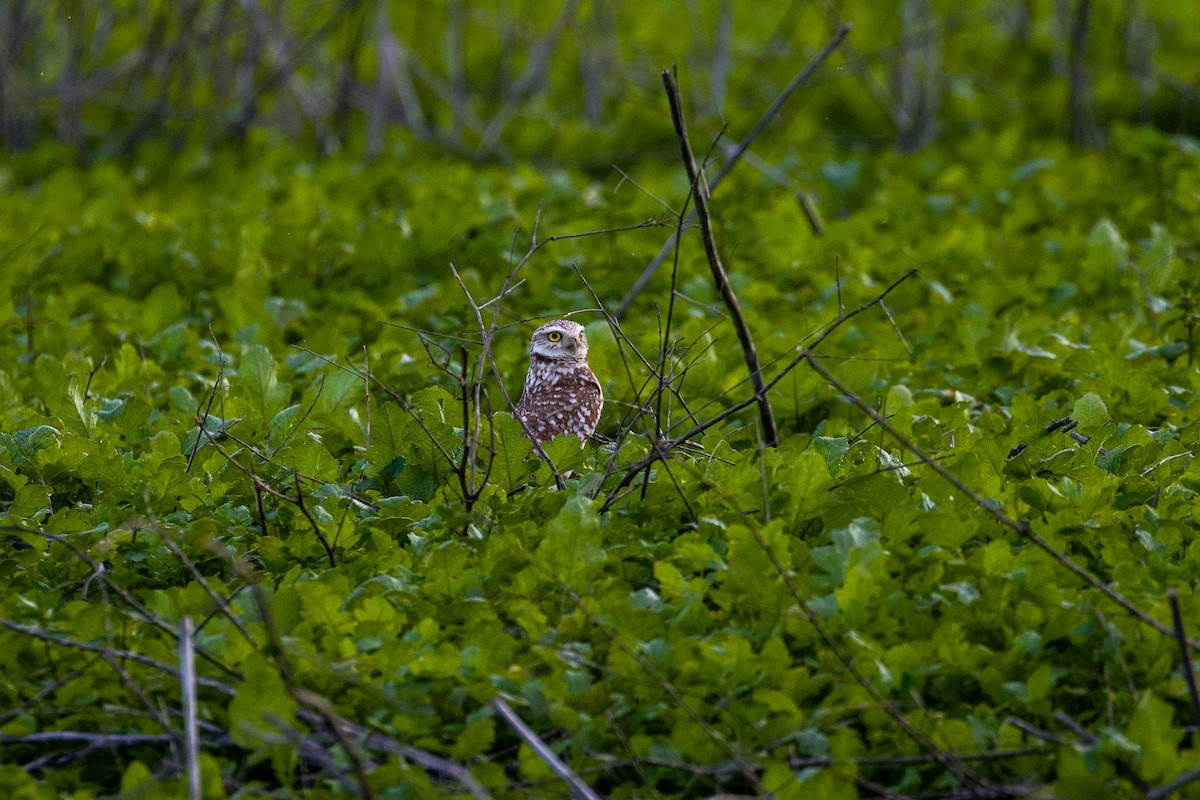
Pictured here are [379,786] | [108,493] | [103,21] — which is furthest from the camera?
[103,21]

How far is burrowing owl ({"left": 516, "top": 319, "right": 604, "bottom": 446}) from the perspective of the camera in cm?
445

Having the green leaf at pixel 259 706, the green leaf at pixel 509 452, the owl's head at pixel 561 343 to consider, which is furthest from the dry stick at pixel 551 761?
the owl's head at pixel 561 343

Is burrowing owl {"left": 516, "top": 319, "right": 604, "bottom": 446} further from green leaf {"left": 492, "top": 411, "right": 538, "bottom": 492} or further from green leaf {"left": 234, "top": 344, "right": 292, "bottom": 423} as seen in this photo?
green leaf {"left": 234, "top": 344, "right": 292, "bottom": 423}

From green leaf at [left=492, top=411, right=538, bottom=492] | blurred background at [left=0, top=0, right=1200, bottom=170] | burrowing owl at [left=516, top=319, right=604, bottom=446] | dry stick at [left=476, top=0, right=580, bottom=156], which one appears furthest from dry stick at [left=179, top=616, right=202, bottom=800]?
dry stick at [left=476, top=0, right=580, bottom=156]

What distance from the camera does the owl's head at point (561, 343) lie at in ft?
14.8

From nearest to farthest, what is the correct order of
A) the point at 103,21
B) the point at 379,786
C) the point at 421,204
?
the point at 379,786, the point at 421,204, the point at 103,21

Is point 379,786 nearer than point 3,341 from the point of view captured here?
Yes

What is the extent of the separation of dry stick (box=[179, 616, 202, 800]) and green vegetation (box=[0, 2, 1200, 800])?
0.29ft

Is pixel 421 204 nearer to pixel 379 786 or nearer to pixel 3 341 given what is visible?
pixel 3 341

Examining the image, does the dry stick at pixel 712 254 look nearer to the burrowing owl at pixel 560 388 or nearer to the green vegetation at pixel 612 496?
the green vegetation at pixel 612 496

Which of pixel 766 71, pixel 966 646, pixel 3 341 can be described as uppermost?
pixel 966 646

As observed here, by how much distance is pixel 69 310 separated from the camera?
241 inches

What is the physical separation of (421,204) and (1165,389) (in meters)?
3.86

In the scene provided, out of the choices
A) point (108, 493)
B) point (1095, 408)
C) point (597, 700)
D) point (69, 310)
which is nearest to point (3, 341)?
point (69, 310)
